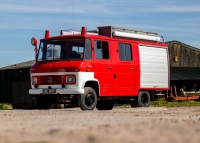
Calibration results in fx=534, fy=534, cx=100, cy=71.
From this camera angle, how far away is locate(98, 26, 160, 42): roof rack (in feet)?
66.2

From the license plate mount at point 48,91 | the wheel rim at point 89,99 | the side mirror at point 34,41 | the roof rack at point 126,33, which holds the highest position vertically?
the roof rack at point 126,33

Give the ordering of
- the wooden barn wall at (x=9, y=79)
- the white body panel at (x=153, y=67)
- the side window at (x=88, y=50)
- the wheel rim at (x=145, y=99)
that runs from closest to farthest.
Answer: the side window at (x=88, y=50), the white body panel at (x=153, y=67), the wheel rim at (x=145, y=99), the wooden barn wall at (x=9, y=79)

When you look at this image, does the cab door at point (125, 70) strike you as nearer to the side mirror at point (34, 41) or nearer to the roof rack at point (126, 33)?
the roof rack at point (126, 33)

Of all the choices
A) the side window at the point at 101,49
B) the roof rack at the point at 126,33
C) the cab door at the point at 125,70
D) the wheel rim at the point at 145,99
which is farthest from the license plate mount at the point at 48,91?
the wheel rim at the point at 145,99

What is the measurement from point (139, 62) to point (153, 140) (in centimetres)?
1450

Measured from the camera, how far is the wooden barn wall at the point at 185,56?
1724 inches

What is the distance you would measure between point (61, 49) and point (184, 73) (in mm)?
24355

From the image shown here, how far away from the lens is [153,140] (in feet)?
22.6

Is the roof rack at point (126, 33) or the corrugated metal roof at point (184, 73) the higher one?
the roof rack at point (126, 33)

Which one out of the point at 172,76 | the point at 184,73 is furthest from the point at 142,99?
the point at 184,73

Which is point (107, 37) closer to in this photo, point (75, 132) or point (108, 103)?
point (108, 103)

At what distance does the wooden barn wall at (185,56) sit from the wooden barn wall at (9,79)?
1573 centimetres

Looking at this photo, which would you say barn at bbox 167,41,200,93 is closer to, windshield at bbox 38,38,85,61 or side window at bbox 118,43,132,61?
side window at bbox 118,43,132,61

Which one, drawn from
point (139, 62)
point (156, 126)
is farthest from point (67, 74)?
point (156, 126)
